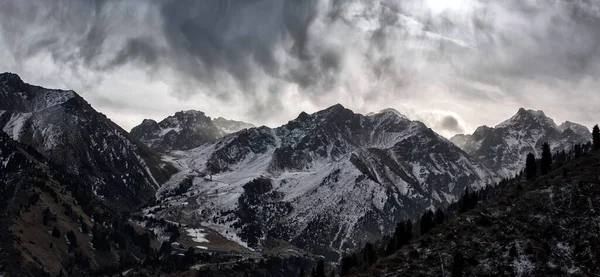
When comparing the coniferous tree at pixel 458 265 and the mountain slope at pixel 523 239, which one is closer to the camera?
the coniferous tree at pixel 458 265

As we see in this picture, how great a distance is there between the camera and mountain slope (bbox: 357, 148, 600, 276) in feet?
457

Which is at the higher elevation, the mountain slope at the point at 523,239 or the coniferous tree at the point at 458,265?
the mountain slope at the point at 523,239

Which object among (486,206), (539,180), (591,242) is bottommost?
(591,242)

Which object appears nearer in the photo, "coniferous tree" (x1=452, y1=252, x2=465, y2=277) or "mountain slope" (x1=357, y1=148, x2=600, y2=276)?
"coniferous tree" (x1=452, y1=252, x2=465, y2=277)

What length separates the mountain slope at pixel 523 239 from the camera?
139375mm

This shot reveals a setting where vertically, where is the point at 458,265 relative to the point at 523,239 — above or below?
below

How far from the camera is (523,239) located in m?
151

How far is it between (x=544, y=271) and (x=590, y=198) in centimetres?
3913

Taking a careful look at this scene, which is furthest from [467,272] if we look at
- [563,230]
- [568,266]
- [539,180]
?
[539,180]

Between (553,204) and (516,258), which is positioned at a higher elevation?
(553,204)

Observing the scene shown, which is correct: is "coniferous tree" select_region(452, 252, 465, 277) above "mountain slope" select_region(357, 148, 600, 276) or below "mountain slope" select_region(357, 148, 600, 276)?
below

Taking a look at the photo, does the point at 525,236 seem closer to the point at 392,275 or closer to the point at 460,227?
the point at 460,227

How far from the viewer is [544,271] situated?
13662cm

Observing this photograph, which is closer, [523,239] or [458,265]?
[458,265]
